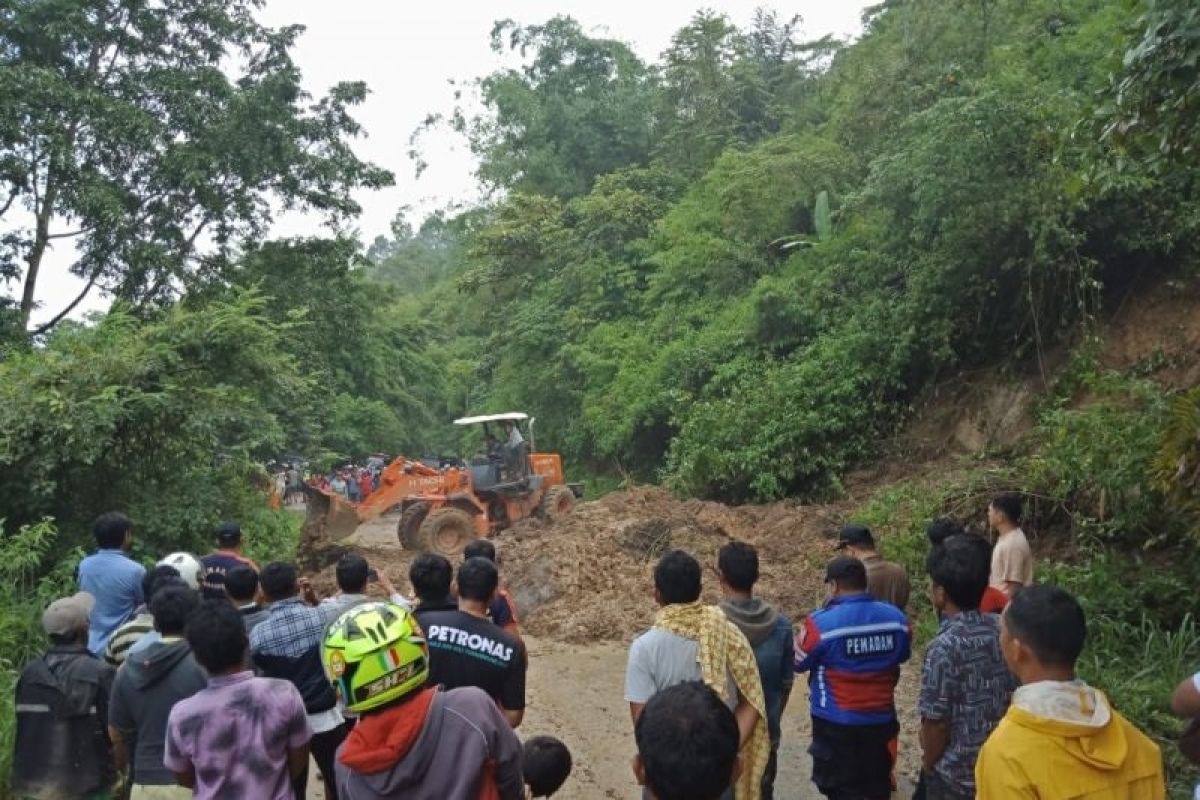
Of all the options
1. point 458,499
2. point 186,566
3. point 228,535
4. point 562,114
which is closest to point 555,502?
point 458,499

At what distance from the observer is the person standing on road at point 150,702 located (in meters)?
3.31

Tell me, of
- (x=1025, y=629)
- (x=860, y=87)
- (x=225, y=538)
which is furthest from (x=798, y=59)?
(x=1025, y=629)

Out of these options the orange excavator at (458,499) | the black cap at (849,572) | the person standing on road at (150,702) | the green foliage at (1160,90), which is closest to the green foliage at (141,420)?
the orange excavator at (458,499)

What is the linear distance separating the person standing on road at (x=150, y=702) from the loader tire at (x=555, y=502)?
1184 cm

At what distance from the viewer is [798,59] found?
1234 inches

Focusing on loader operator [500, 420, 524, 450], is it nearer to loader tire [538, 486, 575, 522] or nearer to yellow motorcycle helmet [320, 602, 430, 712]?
loader tire [538, 486, 575, 522]

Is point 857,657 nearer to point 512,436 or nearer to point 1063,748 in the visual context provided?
point 1063,748

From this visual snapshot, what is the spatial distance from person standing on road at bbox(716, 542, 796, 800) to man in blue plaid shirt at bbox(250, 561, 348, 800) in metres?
1.78

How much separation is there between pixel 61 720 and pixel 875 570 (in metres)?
4.06

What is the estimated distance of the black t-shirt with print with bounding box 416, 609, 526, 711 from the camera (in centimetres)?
340

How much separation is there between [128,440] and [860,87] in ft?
52.8

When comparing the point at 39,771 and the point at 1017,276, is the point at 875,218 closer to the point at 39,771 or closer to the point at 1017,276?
the point at 1017,276

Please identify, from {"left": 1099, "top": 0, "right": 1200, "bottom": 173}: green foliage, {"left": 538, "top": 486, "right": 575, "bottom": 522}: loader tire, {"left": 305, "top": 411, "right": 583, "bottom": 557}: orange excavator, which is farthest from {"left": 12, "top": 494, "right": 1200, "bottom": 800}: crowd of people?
{"left": 538, "top": 486, "right": 575, "bottom": 522}: loader tire

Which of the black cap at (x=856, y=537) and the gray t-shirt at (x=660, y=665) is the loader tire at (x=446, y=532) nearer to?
the black cap at (x=856, y=537)
